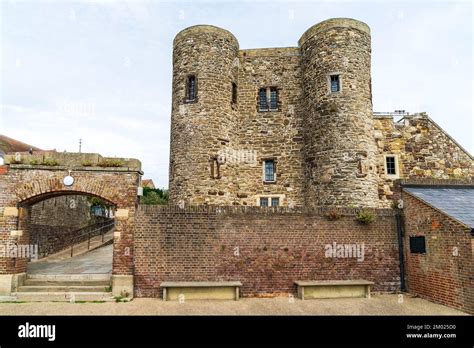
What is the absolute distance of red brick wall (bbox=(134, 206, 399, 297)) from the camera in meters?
10.8

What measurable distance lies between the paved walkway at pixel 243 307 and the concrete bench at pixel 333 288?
1.08 ft

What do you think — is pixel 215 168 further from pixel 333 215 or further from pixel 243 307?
pixel 243 307

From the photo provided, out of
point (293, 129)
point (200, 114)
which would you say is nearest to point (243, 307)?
point (200, 114)

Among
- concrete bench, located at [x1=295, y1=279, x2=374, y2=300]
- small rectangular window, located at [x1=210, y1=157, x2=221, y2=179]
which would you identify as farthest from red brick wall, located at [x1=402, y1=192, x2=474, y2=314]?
small rectangular window, located at [x1=210, y1=157, x2=221, y2=179]

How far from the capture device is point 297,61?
59.8ft

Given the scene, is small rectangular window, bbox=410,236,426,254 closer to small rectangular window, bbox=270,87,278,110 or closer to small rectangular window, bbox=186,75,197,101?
small rectangular window, bbox=270,87,278,110

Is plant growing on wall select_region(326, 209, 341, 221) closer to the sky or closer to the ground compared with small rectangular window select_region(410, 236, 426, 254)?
closer to the sky

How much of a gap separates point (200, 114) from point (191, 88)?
5.17ft

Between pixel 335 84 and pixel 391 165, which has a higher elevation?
pixel 335 84

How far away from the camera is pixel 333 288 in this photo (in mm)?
10883

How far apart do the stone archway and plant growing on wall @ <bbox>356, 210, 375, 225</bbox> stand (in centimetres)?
746

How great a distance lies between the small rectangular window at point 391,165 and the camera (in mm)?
17406
